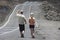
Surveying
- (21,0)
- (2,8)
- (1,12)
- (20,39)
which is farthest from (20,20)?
(21,0)

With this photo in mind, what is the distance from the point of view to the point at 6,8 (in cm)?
5853

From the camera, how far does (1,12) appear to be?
55375mm

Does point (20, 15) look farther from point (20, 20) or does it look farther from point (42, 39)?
point (42, 39)

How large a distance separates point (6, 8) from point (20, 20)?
1678 inches

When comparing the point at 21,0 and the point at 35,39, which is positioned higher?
the point at 21,0

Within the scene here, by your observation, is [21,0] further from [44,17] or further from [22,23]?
[22,23]

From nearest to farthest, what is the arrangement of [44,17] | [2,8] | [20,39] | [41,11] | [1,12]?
1. [20,39]
2. [44,17]
3. [41,11]
4. [1,12]
5. [2,8]

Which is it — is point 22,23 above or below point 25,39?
above

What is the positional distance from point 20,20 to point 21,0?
187ft

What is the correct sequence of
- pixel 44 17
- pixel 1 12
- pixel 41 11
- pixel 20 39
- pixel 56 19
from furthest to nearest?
pixel 1 12 < pixel 41 11 < pixel 44 17 < pixel 56 19 < pixel 20 39

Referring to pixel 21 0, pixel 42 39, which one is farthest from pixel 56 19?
pixel 21 0

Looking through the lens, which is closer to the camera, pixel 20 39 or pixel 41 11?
pixel 20 39

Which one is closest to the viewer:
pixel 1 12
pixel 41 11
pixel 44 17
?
pixel 44 17

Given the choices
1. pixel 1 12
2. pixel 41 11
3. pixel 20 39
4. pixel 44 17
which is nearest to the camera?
pixel 20 39
